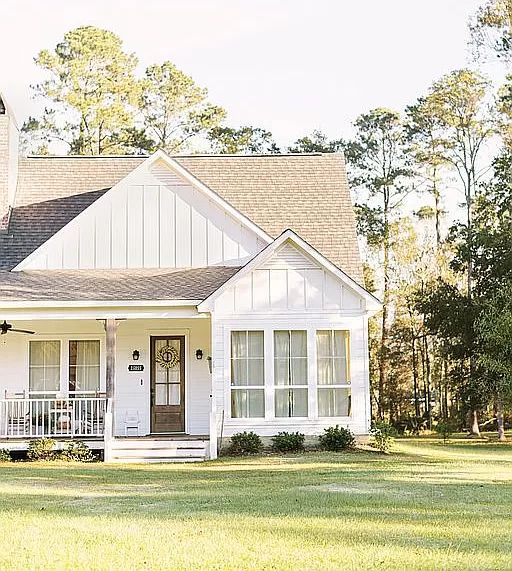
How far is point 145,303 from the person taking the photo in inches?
772

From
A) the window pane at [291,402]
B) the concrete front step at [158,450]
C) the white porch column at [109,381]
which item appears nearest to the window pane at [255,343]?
the window pane at [291,402]

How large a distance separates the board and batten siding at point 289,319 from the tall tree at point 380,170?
67.4 feet

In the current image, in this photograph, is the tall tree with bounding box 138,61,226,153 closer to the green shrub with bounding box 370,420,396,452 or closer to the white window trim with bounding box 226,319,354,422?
the white window trim with bounding box 226,319,354,422

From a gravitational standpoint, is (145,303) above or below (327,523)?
above

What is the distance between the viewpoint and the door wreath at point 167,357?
71.3 ft

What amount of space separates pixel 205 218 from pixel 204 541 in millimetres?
14340

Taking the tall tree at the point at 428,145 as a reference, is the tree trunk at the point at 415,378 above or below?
below

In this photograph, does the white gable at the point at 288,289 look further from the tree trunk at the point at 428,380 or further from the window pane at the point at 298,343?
the tree trunk at the point at 428,380

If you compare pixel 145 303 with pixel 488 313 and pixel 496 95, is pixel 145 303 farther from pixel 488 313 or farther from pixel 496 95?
pixel 496 95

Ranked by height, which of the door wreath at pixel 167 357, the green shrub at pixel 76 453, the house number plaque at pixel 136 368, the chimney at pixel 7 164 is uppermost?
the chimney at pixel 7 164

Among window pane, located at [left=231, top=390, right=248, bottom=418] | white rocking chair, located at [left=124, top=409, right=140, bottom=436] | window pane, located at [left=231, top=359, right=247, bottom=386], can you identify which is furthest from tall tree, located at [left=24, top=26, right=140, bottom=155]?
window pane, located at [left=231, top=390, right=248, bottom=418]

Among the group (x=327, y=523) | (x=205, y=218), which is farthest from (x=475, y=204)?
(x=327, y=523)

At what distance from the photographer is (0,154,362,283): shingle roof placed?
22.8 m

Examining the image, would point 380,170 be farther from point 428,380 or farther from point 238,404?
point 238,404
